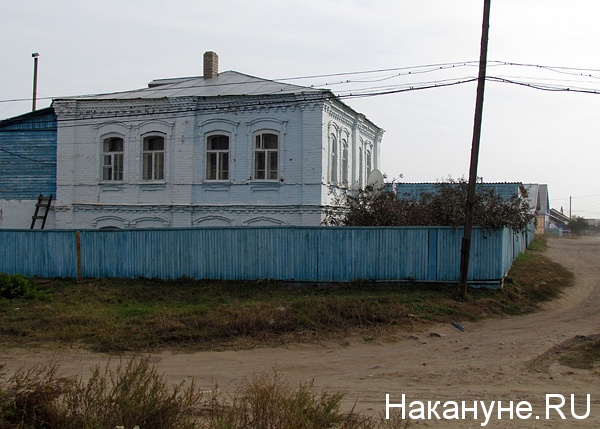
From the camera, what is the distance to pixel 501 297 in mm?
14625

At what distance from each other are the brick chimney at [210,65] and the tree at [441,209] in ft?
30.2

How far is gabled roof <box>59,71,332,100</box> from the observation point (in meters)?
19.9

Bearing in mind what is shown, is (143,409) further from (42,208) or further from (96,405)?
(42,208)

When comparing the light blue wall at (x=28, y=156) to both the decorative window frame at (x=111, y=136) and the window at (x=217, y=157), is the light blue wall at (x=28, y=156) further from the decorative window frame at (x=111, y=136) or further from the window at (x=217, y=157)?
the window at (x=217, y=157)

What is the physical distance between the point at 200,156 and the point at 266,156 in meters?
2.30

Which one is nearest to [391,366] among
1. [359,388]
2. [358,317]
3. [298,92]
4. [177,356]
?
[359,388]

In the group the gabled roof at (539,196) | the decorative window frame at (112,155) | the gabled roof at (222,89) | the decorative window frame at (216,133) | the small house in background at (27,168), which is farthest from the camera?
the gabled roof at (539,196)

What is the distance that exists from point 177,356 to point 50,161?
13.8 metres

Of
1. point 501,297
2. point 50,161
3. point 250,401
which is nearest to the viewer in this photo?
point 250,401

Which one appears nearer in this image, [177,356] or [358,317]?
[177,356]

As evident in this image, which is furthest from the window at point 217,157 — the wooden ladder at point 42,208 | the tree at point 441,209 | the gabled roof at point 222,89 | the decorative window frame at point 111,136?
the wooden ladder at point 42,208

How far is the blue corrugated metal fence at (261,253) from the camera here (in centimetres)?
1520

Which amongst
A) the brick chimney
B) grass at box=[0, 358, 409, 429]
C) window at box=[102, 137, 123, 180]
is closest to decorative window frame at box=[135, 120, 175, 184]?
window at box=[102, 137, 123, 180]

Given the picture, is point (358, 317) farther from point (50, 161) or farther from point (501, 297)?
point (50, 161)
